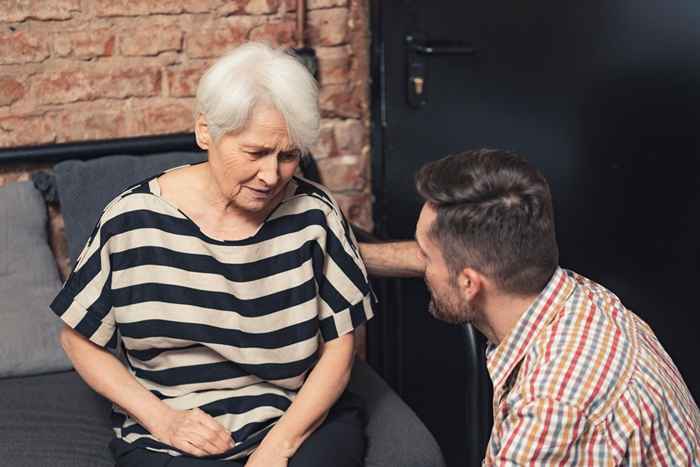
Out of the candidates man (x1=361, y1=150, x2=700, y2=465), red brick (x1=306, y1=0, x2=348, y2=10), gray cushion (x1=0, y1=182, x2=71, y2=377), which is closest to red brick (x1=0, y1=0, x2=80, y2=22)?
gray cushion (x1=0, y1=182, x2=71, y2=377)

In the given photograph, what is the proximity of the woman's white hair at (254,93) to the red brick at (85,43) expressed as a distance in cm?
67

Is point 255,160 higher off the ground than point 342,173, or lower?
higher

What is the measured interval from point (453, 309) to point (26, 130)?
1.23m

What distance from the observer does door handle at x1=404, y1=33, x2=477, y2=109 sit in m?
2.38

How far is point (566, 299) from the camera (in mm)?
1317

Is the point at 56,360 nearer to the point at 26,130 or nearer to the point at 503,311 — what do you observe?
the point at 26,130

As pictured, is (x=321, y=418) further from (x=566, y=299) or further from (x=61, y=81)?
(x=61, y=81)

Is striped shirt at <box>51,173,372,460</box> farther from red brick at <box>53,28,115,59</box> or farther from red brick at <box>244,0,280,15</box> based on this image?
red brick at <box>244,0,280,15</box>

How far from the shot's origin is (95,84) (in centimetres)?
217

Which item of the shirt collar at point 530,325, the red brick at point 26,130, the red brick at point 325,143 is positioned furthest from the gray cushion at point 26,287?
the shirt collar at point 530,325

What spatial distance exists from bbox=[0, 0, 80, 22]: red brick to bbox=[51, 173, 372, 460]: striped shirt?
66 cm

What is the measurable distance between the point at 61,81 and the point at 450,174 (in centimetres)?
118

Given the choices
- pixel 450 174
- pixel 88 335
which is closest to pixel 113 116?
pixel 88 335

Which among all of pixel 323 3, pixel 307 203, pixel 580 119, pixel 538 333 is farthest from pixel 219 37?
pixel 538 333
